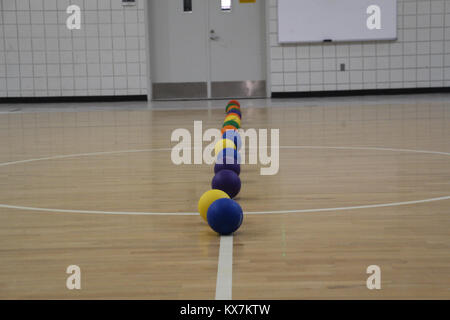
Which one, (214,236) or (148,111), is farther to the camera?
(148,111)

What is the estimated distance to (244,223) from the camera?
3.61m

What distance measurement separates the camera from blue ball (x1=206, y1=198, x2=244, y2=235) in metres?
3.27

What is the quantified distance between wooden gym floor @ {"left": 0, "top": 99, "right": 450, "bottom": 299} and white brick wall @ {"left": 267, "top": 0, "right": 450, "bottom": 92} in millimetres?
6016

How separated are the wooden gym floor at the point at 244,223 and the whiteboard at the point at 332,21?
6.06m

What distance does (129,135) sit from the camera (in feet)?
26.4

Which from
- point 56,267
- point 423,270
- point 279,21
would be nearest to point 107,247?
point 56,267

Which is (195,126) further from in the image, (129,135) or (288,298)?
(288,298)

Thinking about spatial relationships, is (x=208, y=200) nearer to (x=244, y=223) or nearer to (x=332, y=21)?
(x=244, y=223)

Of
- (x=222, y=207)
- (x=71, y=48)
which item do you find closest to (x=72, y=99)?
(x=71, y=48)

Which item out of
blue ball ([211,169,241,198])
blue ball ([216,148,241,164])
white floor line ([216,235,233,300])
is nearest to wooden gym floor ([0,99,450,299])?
white floor line ([216,235,233,300])

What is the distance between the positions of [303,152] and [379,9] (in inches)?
309

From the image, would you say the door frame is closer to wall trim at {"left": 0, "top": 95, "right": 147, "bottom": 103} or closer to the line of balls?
wall trim at {"left": 0, "top": 95, "right": 147, "bottom": 103}

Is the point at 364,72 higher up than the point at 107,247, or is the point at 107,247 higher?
the point at 364,72

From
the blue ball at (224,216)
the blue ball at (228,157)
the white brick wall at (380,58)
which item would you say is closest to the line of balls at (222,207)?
the blue ball at (224,216)
